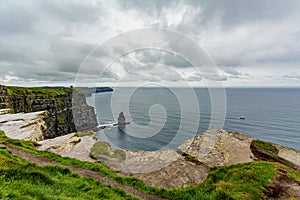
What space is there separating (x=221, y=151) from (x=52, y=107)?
222ft

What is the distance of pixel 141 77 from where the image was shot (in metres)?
22.3

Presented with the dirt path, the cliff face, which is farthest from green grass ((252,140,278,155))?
the cliff face

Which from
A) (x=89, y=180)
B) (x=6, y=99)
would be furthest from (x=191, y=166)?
(x=6, y=99)

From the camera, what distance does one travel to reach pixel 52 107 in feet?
238

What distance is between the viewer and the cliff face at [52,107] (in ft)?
192

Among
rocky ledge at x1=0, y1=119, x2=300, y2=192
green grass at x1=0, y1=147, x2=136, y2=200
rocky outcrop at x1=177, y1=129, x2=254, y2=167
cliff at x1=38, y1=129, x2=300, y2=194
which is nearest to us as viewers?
green grass at x1=0, y1=147, x2=136, y2=200

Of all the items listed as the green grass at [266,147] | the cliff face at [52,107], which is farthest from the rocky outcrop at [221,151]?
the cliff face at [52,107]

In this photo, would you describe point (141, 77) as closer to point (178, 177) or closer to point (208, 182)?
point (178, 177)

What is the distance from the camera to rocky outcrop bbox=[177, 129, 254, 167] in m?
23.0

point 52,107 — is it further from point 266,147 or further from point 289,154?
point 289,154

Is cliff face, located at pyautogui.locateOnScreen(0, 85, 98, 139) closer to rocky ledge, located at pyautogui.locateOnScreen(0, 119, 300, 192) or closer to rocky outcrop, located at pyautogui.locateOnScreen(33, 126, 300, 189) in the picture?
rocky ledge, located at pyautogui.locateOnScreen(0, 119, 300, 192)

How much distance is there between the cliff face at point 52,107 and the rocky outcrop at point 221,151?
46.7 metres

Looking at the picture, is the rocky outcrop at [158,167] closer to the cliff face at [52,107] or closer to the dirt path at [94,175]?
the dirt path at [94,175]

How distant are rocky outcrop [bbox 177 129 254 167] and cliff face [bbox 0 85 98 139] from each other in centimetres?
4673
